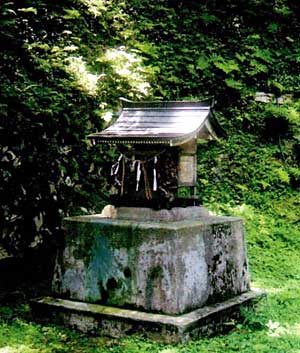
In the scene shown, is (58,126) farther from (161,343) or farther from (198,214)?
(161,343)

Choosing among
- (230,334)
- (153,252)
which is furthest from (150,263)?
(230,334)

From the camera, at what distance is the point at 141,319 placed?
6.46 metres

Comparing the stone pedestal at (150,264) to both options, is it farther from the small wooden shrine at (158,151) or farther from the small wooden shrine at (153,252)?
the small wooden shrine at (158,151)

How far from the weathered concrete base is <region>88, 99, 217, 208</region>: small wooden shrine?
4.36ft

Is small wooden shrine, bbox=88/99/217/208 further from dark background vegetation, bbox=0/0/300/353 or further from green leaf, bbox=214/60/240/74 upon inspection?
green leaf, bbox=214/60/240/74

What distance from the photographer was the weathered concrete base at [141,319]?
634 centimetres

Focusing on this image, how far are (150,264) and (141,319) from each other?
2.06 ft

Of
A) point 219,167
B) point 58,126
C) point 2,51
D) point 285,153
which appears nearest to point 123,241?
point 58,126

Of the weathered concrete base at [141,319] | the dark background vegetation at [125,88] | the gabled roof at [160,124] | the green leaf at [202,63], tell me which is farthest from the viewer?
the green leaf at [202,63]

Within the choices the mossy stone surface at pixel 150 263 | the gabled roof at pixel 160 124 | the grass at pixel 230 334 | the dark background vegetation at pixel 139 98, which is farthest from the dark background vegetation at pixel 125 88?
the grass at pixel 230 334

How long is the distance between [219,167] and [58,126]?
4.57 metres

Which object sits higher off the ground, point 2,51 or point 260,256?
point 2,51

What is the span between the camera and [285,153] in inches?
507

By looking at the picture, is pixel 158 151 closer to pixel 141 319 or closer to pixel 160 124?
pixel 160 124
